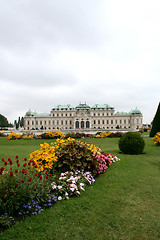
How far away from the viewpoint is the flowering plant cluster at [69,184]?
16.7ft

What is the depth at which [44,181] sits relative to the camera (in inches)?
196

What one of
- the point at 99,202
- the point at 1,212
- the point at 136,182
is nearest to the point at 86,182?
the point at 99,202

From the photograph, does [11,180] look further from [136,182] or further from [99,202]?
[136,182]

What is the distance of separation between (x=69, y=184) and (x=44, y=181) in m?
0.87

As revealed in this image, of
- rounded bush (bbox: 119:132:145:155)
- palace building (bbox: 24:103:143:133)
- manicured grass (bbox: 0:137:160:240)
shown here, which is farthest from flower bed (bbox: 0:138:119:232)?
palace building (bbox: 24:103:143:133)

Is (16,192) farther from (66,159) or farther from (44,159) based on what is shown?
(66,159)

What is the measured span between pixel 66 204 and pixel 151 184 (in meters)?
3.69

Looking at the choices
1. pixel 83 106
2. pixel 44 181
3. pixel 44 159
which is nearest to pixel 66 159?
pixel 44 159

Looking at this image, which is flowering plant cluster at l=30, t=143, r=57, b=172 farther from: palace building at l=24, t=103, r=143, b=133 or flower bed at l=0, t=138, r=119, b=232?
palace building at l=24, t=103, r=143, b=133

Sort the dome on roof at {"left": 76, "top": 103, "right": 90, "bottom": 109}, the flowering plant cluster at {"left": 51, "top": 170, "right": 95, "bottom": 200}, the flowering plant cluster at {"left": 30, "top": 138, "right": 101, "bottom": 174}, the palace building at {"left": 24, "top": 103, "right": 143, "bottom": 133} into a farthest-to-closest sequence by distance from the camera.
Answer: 1. the dome on roof at {"left": 76, "top": 103, "right": 90, "bottom": 109}
2. the palace building at {"left": 24, "top": 103, "right": 143, "bottom": 133}
3. the flowering plant cluster at {"left": 30, "top": 138, "right": 101, "bottom": 174}
4. the flowering plant cluster at {"left": 51, "top": 170, "right": 95, "bottom": 200}

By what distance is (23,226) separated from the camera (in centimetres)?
369

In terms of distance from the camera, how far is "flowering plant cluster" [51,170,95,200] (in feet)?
16.7

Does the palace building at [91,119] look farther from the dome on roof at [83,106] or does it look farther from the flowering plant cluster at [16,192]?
the flowering plant cluster at [16,192]

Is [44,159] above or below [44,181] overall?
above
